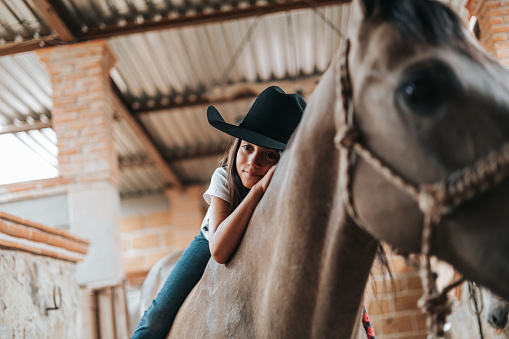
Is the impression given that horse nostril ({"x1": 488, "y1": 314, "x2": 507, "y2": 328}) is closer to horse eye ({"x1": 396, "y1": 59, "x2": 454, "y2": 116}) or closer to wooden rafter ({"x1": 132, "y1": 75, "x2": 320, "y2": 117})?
horse eye ({"x1": 396, "y1": 59, "x2": 454, "y2": 116})

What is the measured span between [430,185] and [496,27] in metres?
4.77

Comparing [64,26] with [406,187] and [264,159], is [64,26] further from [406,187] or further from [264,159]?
[406,187]

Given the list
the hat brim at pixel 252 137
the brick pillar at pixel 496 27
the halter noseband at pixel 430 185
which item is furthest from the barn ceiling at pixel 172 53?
the halter noseband at pixel 430 185

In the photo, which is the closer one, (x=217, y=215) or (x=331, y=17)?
(x=217, y=215)

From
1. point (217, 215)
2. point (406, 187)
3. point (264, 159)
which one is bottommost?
point (406, 187)

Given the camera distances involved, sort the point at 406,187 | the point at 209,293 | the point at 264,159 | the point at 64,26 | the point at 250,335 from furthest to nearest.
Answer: the point at 64,26 → the point at 264,159 → the point at 209,293 → the point at 250,335 → the point at 406,187

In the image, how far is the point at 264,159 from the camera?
1.72 meters

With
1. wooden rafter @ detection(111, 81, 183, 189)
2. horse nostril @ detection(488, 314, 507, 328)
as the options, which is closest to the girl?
horse nostril @ detection(488, 314, 507, 328)

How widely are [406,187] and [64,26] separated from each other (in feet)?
19.7

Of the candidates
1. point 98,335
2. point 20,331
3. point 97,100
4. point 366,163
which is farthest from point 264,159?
point 97,100

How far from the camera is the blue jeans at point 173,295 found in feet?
5.99

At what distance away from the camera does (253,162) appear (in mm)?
1695

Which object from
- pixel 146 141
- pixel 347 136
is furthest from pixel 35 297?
pixel 146 141

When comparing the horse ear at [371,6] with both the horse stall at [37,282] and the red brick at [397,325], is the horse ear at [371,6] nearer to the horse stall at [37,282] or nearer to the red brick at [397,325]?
the horse stall at [37,282]
